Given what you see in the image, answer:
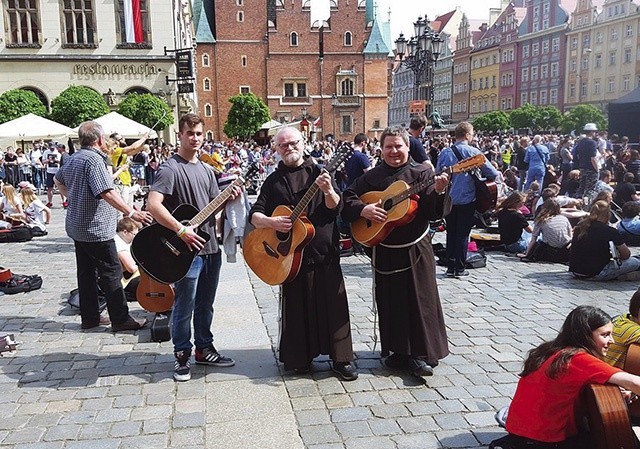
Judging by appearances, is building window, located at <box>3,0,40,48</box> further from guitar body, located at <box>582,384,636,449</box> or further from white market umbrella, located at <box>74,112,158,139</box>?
guitar body, located at <box>582,384,636,449</box>

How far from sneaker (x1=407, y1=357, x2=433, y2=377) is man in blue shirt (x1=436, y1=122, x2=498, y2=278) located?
11.5 feet

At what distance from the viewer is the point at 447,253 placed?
8492 mm

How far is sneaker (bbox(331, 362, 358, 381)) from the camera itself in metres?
4.57

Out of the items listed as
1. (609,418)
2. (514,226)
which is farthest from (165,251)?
(514,226)

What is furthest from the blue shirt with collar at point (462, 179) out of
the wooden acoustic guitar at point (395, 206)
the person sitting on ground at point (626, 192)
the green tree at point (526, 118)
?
the green tree at point (526, 118)

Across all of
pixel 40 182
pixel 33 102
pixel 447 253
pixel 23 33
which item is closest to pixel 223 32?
pixel 23 33

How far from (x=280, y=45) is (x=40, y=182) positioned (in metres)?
47.0

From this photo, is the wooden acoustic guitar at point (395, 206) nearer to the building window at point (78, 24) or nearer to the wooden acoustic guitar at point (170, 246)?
the wooden acoustic guitar at point (170, 246)

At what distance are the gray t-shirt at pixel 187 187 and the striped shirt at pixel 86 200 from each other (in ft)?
4.28

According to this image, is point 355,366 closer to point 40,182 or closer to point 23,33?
point 40,182

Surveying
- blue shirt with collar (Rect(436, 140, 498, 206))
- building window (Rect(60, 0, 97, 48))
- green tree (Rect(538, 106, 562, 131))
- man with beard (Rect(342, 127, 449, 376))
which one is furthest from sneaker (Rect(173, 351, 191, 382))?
green tree (Rect(538, 106, 562, 131))

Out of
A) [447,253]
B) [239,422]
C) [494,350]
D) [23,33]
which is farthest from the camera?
[23,33]

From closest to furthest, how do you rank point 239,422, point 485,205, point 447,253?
point 239,422
point 485,205
point 447,253

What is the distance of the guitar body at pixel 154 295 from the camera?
5.21 m
